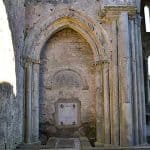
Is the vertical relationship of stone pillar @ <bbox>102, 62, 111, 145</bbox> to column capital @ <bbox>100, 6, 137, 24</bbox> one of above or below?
below

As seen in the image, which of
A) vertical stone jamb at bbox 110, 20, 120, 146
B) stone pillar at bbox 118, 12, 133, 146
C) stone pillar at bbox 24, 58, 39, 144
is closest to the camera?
stone pillar at bbox 118, 12, 133, 146

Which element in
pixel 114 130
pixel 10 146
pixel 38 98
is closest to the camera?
pixel 10 146

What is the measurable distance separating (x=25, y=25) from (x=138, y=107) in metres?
4.21

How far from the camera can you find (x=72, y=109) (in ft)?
31.5

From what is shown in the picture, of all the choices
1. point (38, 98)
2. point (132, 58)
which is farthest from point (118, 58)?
point (38, 98)

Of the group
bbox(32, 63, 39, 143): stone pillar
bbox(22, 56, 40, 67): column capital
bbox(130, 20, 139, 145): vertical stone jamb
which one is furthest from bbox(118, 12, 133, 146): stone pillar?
bbox(22, 56, 40, 67): column capital

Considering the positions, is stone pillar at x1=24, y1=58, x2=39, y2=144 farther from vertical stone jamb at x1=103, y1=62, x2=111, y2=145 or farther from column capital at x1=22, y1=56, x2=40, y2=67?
vertical stone jamb at x1=103, y1=62, x2=111, y2=145

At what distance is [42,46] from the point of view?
951 cm

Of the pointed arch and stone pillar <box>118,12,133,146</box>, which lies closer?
stone pillar <box>118,12,133,146</box>

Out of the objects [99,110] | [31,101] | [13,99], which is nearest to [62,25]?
[31,101]

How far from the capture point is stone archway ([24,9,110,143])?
9039 millimetres

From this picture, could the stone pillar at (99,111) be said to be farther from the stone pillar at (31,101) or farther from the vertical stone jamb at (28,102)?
the vertical stone jamb at (28,102)

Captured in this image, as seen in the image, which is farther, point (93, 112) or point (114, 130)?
point (93, 112)

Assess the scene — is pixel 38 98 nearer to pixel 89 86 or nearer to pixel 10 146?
pixel 89 86
